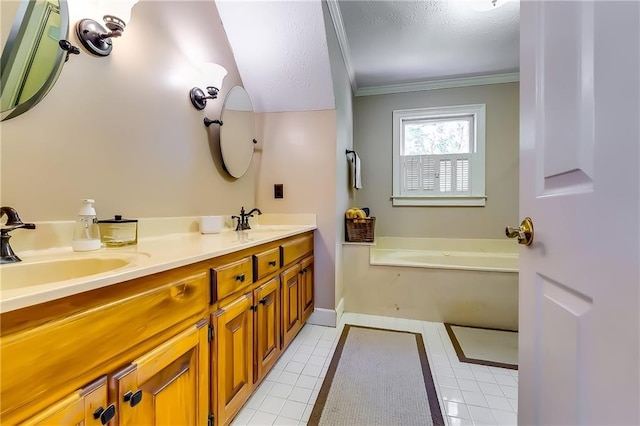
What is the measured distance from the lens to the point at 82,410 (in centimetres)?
58

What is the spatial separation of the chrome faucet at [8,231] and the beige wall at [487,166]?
2956 mm

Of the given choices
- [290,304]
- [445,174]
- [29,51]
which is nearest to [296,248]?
[290,304]

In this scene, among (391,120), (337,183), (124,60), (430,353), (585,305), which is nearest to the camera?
(585,305)

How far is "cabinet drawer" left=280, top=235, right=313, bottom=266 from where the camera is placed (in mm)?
1655

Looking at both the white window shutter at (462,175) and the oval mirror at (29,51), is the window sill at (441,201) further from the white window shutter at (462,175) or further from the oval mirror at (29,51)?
the oval mirror at (29,51)

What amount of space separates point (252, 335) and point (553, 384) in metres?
1.09

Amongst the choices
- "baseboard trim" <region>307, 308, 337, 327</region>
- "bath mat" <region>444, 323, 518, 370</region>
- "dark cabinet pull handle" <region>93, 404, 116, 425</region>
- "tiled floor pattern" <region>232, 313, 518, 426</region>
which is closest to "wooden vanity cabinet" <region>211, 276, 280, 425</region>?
"tiled floor pattern" <region>232, 313, 518, 426</region>

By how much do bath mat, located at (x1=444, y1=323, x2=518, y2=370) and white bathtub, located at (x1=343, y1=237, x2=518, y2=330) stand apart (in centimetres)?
9

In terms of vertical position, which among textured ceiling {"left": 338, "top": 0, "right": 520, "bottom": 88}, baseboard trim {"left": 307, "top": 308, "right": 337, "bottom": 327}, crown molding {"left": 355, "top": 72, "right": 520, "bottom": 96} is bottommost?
baseboard trim {"left": 307, "top": 308, "right": 337, "bottom": 327}

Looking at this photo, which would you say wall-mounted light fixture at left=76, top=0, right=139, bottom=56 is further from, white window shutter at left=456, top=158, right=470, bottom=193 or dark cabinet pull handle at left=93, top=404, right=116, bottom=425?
white window shutter at left=456, top=158, right=470, bottom=193

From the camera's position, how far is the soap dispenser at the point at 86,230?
988mm

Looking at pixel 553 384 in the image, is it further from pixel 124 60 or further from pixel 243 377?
pixel 124 60

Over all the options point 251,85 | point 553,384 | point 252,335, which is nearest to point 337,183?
point 251,85

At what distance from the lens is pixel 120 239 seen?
3.60 feet
